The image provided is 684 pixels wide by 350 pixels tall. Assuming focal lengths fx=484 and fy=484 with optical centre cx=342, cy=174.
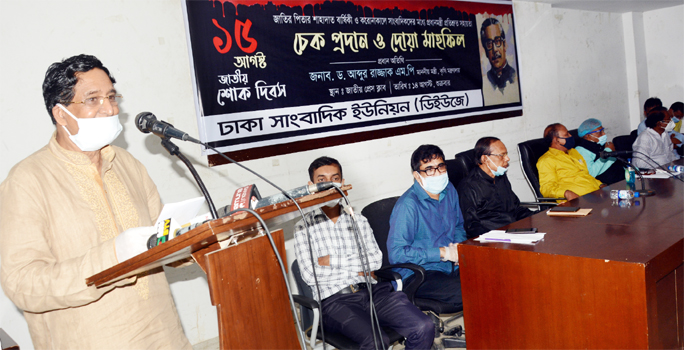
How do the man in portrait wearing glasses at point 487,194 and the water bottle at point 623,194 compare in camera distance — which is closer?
the water bottle at point 623,194

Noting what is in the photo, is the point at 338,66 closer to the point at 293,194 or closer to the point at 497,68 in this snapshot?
the point at 497,68

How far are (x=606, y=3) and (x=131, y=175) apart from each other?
21.5 ft

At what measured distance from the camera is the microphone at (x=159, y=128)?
1.24m

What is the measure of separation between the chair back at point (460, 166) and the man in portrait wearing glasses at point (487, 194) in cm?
11

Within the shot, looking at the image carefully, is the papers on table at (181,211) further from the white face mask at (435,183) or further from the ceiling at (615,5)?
the ceiling at (615,5)

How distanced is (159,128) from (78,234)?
14.6 inches

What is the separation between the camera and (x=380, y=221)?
2787 millimetres

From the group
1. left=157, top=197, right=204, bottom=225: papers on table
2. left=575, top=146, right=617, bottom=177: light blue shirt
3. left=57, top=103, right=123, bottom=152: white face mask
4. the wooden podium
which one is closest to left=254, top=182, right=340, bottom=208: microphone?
the wooden podium

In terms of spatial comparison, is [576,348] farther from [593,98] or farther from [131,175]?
[593,98]

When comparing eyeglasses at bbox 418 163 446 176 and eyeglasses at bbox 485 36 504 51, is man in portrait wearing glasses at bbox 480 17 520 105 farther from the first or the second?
eyeglasses at bbox 418 163 446 176

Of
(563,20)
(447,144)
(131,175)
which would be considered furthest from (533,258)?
(563,20)

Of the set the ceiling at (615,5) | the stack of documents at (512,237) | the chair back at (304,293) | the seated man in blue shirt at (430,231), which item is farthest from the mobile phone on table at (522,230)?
the ceiling at (615,5)

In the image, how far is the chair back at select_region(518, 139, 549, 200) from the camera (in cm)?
387

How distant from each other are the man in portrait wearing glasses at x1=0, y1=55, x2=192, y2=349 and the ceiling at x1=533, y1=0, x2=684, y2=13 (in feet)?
17.5
